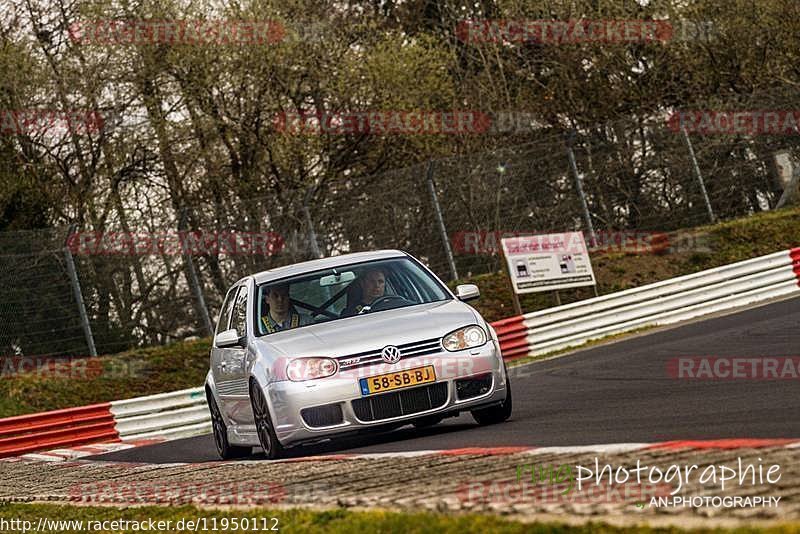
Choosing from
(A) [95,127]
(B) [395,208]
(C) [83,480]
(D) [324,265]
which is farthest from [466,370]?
(A) [95,127]

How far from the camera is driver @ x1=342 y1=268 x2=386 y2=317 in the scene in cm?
1102

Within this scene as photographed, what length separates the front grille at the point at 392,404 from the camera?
9.92 metres

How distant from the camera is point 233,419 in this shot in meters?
11.5

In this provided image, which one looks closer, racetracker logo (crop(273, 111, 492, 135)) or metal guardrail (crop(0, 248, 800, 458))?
metal guardrail (crop(0, 248, 800, 458))

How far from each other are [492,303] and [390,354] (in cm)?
1607

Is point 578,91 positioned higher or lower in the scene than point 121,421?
higher

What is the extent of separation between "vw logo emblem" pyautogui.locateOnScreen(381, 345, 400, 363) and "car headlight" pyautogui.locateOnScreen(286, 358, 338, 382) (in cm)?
36

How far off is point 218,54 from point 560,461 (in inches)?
1020

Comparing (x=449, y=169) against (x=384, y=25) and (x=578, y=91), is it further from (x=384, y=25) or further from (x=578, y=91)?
(x=384, y=25)

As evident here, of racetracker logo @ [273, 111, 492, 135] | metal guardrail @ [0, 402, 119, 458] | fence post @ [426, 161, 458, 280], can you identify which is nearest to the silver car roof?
metal guardrail @ [0, 402, 119, 458]

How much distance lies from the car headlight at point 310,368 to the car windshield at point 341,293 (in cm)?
89

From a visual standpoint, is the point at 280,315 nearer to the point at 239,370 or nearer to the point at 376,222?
the point at 239,370

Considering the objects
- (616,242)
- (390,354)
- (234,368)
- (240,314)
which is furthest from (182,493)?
(616,242)

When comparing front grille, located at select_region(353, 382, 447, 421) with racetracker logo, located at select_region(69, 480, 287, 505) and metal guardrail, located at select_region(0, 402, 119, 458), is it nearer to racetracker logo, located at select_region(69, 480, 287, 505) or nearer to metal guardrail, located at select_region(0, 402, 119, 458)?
racetracker logo, located at select_region(69, 480, 287, 505)
